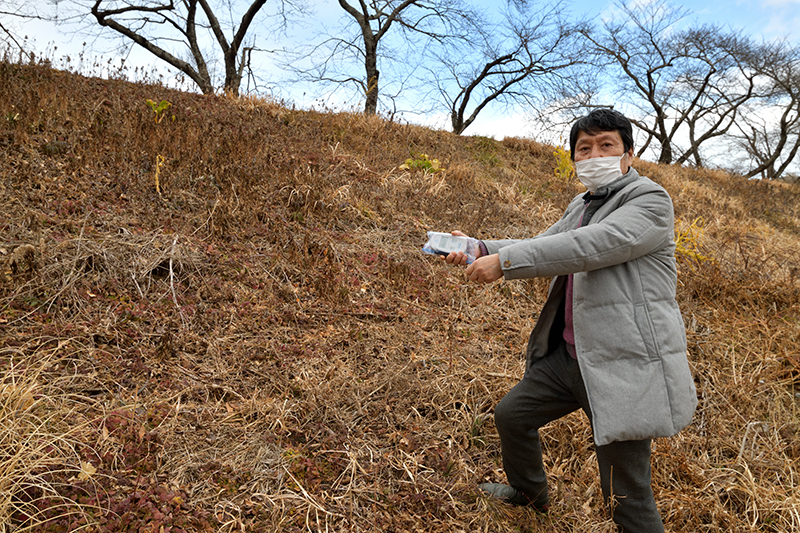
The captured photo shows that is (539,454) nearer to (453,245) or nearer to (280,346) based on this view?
(453,245)

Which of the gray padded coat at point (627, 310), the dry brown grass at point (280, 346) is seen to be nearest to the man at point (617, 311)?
the gray padded coat at point (627, 310)

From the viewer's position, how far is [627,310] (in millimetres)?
1772

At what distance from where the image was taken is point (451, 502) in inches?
97.3

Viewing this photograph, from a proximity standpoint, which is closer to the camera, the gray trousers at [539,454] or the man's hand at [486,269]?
the man's hand at [486,269]

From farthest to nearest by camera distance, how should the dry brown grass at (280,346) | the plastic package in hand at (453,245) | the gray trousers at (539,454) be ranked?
1. the dry brown grass at (280,346)
2. the plastic package in hand at (453,245)
3. the gray trousers at (539,454)

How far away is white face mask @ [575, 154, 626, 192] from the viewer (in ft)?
6.44

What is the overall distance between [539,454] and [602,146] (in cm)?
149

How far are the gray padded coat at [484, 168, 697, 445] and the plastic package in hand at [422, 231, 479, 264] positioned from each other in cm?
33

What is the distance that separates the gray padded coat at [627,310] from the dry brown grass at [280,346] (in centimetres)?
106

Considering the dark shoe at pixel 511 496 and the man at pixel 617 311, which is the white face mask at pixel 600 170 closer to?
the man at pixel 617 311

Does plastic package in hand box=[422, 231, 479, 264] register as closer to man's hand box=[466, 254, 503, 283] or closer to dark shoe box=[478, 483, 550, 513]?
man's hand box=[466, 254, 503, 283]

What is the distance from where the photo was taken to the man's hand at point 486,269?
1.76 m

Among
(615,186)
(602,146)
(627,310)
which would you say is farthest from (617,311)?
(602,146)

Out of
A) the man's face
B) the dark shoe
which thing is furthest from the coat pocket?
the dark shoe
